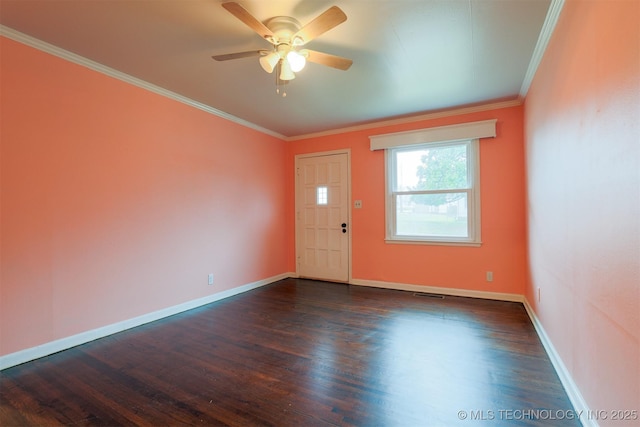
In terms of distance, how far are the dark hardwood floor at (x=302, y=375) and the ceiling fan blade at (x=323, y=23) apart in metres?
2.35

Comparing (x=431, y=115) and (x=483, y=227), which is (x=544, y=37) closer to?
(x=431, y=115)

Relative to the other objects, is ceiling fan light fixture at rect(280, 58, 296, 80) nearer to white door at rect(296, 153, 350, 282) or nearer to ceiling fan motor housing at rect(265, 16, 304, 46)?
ceiling fan motor housing at rect(265, 16, 304, 46)

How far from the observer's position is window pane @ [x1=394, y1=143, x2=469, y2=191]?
156 inches

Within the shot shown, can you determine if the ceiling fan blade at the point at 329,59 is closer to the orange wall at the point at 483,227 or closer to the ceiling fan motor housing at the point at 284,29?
the ceiling fan motor housing at the point at 284,29

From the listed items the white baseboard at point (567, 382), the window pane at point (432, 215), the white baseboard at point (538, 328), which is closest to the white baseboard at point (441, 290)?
the white baseboard at point (538, 328)

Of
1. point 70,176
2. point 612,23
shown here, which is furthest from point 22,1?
point 612,23

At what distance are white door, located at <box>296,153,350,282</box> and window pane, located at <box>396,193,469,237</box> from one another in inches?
36.3

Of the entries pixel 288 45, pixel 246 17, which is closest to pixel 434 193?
pixel 288 45

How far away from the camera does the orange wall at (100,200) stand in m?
2.24

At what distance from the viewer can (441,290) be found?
4.05m

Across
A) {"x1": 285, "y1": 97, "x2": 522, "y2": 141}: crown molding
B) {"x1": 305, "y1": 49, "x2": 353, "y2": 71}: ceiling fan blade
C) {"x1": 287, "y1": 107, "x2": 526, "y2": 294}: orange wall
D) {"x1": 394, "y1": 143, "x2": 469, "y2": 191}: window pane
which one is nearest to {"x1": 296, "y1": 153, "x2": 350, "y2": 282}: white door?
{"x1": 287, "y1": 107, "x2": 526, "y2": 294}: orange wall

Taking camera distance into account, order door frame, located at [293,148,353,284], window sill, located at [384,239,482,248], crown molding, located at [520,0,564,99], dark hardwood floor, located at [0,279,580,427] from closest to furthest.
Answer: dark hardwood floor, located at [0,279,580,427] < crown molding, located at [520,0,564,99] < window sill, located at [384,239,482,248] < door frame, located at [293,148,353,284]

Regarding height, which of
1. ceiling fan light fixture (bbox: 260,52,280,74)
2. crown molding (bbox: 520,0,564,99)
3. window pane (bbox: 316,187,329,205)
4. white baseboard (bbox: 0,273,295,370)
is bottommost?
white baseboard (bbox: 0,273,295,370)

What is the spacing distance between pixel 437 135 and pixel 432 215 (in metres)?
1.12
